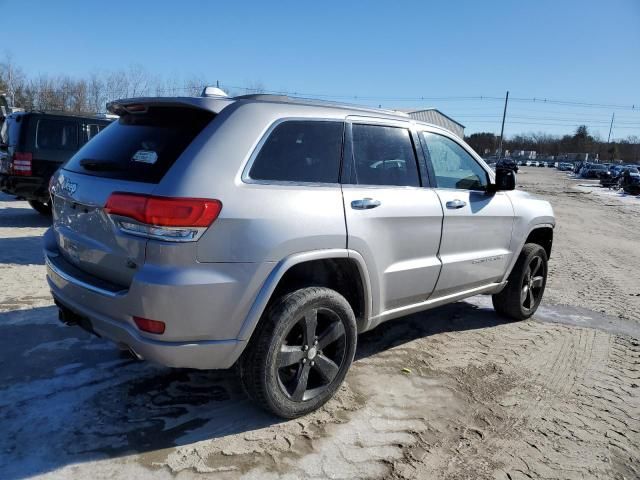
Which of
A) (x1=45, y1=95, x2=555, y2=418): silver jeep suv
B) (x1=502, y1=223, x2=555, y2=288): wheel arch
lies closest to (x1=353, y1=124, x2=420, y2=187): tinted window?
(x1=45, y1=95, x2=555, y2=418): silver jeep suv

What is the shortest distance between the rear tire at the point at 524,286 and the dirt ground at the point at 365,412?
9.1 inches

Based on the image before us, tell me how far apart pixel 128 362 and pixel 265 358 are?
1.43m

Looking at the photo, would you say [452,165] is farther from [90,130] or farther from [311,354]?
[90,130]

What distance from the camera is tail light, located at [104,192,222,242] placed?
96.9 inches

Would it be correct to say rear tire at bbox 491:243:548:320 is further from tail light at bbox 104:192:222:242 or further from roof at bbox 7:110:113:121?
roof at bbox 7:110:113:121

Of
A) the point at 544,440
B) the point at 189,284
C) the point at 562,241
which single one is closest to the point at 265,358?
the point at 189,284

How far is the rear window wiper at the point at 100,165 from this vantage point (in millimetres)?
2865

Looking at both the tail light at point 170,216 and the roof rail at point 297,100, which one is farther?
the roof rail at point 297,100

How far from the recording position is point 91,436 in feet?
9.16

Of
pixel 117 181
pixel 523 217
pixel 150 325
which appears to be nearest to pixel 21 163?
pixel 117 181

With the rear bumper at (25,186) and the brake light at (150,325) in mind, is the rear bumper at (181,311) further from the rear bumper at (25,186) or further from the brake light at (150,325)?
the rear bumper at (25,186)

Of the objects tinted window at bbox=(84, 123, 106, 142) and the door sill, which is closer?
the door sill

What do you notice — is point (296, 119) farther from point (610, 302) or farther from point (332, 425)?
point (610, 302)

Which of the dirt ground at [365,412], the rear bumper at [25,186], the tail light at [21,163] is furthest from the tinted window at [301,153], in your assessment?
the tail light at [21,163]
